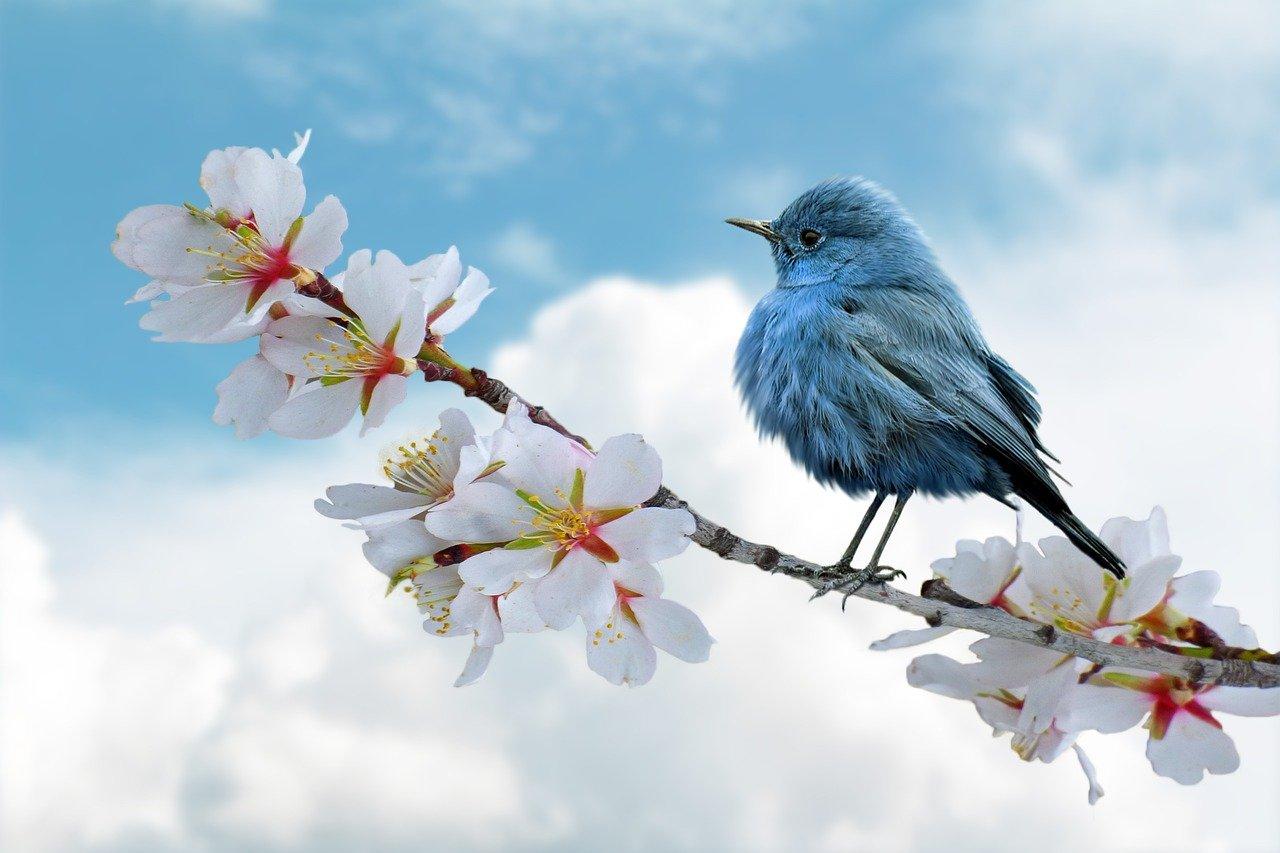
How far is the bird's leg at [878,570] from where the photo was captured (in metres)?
2.01

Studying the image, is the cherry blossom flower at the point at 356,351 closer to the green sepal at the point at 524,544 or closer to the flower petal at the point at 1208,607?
the green sepal at the point at 524,544

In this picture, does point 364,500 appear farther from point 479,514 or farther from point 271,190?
point 271,190

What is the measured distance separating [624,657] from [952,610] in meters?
0.56

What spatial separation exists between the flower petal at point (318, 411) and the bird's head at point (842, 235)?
149 cm

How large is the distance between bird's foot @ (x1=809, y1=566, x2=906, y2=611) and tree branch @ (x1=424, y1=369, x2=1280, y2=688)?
0.06 meters

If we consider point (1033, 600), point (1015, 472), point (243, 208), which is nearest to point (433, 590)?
point (243, 208)

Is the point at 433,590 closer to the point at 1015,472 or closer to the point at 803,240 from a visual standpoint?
the point at 1015,472

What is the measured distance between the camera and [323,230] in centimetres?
151

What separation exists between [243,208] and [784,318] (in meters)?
1.31

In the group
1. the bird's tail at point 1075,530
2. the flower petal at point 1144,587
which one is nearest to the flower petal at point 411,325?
the flower petal at point 1144,587

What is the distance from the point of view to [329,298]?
1.53 meters

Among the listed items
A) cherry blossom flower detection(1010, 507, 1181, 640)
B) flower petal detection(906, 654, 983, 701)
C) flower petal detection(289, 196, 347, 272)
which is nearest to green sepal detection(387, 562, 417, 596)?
flower petal detection(289, 196, 347, 272)

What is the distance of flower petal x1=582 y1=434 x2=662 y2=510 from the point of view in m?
1.39

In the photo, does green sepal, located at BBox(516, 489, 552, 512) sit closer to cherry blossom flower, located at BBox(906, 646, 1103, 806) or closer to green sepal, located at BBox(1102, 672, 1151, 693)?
cherry blossom flower, located at BBox(906, 646, 1103, 806)
